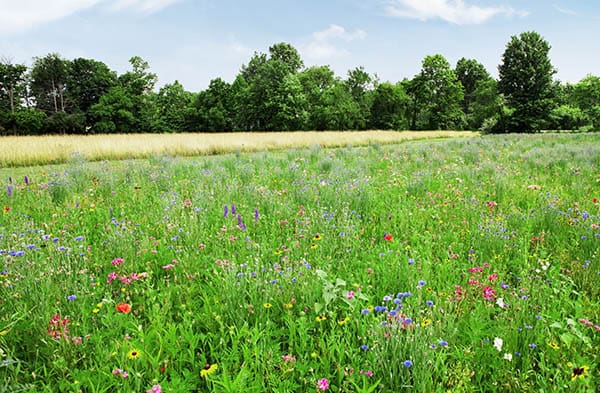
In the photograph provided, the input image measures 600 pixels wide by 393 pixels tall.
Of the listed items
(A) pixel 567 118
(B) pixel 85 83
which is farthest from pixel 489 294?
(B) pixel 85 83

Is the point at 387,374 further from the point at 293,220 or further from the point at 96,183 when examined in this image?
the point at 96,183

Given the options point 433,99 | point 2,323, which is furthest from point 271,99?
point 2,323

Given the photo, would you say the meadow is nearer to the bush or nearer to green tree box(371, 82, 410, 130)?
the bush

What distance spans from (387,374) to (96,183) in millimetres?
6455

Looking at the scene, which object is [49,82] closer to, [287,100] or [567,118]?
[287,100]

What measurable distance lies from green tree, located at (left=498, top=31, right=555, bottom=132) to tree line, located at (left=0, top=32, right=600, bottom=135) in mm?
105

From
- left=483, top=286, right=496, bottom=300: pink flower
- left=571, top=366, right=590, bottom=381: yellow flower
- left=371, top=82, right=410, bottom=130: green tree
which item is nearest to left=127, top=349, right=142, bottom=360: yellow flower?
left=571, top=366, right=590, bottom=381: yellow flower

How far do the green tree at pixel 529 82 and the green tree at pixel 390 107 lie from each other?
62.6 feet

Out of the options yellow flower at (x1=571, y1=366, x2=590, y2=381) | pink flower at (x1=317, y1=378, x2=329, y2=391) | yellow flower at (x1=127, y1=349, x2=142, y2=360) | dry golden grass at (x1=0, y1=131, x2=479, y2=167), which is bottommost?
pink flower at (x1=317, y1=378, x2=329, y2=391)

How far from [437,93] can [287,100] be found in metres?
27.9

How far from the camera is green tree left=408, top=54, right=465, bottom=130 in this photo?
55219mm

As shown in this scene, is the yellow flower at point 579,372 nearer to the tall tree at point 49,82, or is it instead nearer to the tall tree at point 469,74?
the tall tree at point 49,82

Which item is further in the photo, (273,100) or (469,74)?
(469,74)

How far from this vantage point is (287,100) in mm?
48031
